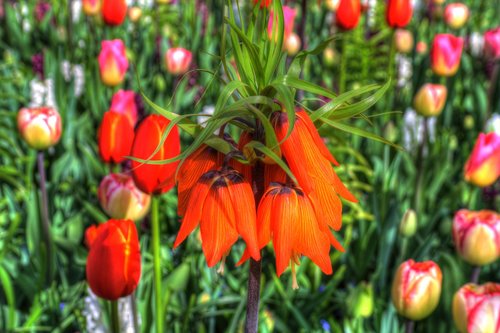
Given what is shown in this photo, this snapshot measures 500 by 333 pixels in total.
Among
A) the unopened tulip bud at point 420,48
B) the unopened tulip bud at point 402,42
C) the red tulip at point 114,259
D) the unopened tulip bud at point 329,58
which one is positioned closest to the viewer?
the red tulip at point 114,259

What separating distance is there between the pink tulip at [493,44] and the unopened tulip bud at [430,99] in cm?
62

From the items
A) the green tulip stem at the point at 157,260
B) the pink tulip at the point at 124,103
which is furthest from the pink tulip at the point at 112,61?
the green tulip stem at the point at 157,260

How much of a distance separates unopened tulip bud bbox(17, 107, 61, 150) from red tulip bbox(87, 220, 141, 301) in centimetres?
69

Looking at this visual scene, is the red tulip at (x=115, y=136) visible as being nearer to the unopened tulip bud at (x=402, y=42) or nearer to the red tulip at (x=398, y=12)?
the red tulip at (x=398, y=12)

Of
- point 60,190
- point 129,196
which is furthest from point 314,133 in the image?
point 60,190

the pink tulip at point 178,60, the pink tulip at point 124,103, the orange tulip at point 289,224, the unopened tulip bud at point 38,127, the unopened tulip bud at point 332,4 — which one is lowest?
the orange tulip at point 289,224

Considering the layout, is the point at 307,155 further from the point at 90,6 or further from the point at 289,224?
the point at 90,6

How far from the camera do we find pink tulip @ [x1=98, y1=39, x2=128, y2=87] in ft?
7.81

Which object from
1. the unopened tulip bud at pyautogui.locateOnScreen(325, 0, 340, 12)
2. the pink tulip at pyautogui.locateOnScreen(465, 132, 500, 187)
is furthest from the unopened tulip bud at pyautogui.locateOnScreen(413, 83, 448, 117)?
the unopened tulip bud at pyautogui.locateOnScreen(325, 0, 340, 12)

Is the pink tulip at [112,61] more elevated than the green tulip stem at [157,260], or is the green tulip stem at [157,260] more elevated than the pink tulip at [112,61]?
the pink tulip at [112,61]

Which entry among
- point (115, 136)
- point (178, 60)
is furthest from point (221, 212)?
point (178, 60)

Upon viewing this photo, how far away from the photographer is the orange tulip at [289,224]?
0.82m

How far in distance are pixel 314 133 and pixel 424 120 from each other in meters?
1.73

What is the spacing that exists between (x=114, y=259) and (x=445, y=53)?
179cm
